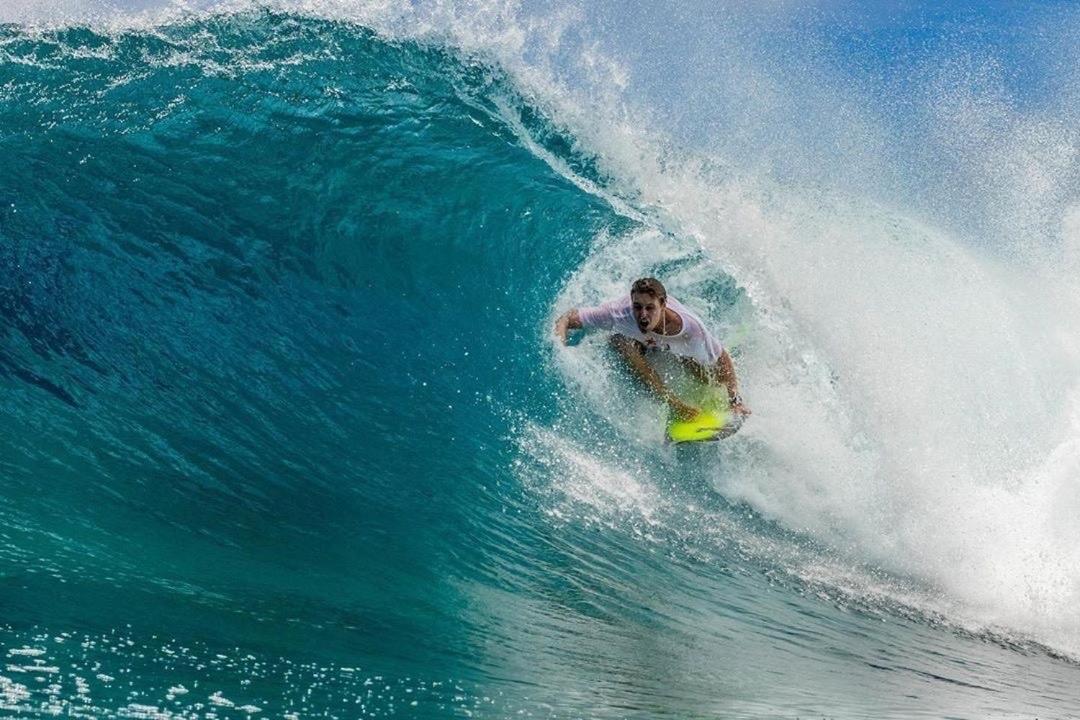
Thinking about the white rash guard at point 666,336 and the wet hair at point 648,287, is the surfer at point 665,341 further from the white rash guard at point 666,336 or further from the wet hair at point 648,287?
the wet hair at point 648,287

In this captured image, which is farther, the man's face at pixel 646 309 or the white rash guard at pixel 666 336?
the white rash guard at pixel 666 336

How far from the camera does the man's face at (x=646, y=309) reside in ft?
19.5

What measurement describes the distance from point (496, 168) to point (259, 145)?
77.2 inches

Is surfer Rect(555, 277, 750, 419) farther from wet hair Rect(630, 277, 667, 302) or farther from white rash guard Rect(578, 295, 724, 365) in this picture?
wet hair Rect(630, 277, 667, 302)

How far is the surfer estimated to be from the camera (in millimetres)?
6348

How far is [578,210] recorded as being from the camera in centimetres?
854

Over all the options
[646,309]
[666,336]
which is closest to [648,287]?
[646,309]

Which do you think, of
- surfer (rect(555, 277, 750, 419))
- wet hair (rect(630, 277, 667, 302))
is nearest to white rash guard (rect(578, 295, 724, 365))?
surfer (rect(555, 277, 750, 419))

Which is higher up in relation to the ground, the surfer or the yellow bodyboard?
the surfer

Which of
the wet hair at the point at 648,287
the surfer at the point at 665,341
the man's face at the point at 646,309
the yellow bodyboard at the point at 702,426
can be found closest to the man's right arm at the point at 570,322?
the surfer at the point at 665,341

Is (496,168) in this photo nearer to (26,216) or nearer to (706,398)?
(706,398)

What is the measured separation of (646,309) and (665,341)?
1.82 ft

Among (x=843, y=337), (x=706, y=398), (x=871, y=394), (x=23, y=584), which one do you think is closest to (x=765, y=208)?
(x=843, y=337)

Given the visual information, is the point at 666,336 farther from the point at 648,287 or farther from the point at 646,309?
the point at 648,287
